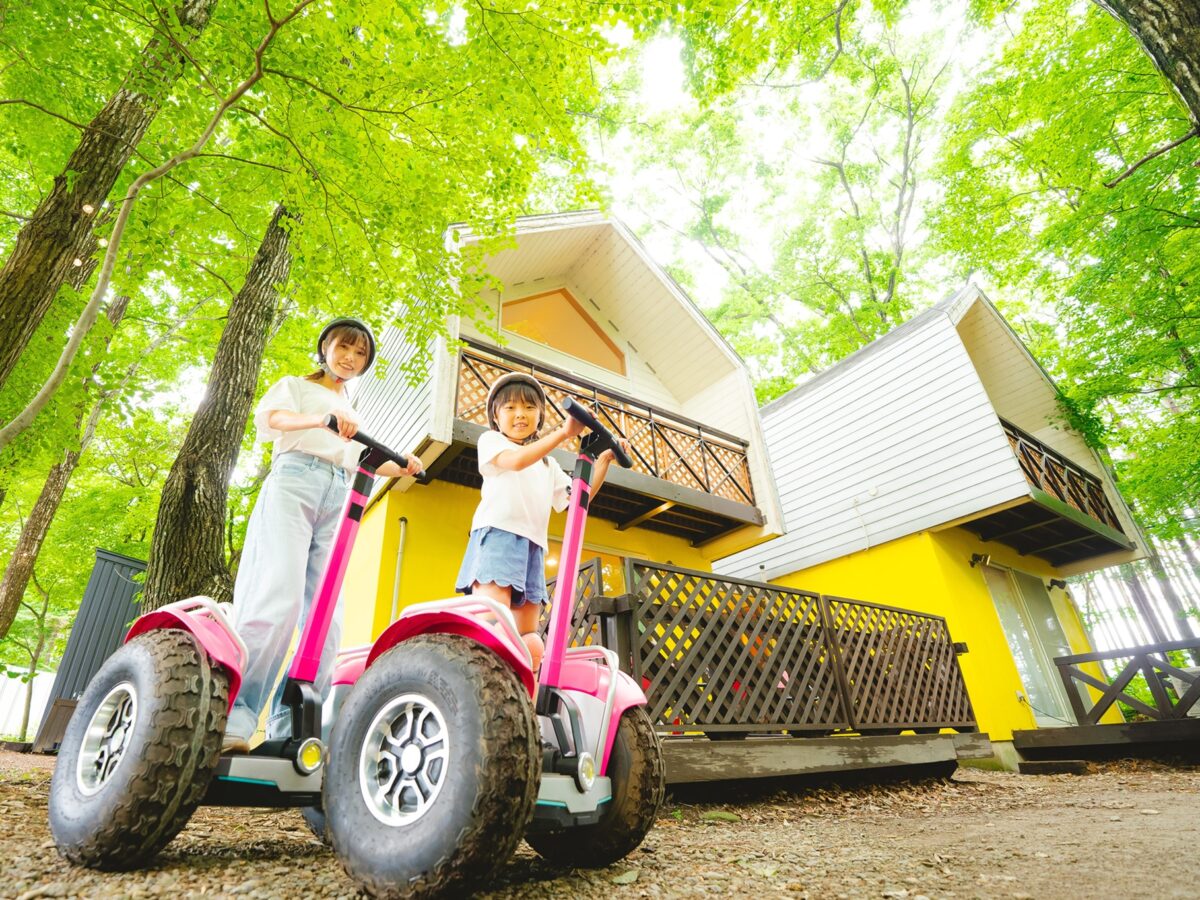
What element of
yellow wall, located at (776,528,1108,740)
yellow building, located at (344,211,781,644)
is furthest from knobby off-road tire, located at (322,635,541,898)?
yellow wall, located at (776,528,1108,740)

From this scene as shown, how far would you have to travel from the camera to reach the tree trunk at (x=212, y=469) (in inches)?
159

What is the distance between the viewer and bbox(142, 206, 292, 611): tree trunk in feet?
13.3

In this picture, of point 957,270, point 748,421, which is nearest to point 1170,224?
point 748,421

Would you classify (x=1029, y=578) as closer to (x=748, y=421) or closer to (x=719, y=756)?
(x=748, y=421)

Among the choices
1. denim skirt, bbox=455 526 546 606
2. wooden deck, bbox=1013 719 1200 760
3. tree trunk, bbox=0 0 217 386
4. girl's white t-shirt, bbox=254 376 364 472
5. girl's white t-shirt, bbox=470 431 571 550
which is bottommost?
wooden deck, bbox=1013 719 1200 760

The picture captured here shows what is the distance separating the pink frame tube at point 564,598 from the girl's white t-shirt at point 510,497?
32cm

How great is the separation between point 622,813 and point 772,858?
91cm

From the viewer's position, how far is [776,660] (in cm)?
531

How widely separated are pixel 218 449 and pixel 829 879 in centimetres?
489

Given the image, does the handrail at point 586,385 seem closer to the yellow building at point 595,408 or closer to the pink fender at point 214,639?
the yellow building at point 595,408

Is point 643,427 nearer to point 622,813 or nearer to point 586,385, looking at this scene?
point 586,385

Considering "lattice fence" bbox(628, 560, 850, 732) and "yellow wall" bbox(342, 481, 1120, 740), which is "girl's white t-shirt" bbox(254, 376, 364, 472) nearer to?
"lattice fence" bbox(628, 560, 850, 732)

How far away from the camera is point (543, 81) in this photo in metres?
Answer: 4.75

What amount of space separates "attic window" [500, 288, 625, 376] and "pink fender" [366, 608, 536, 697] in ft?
25.7
